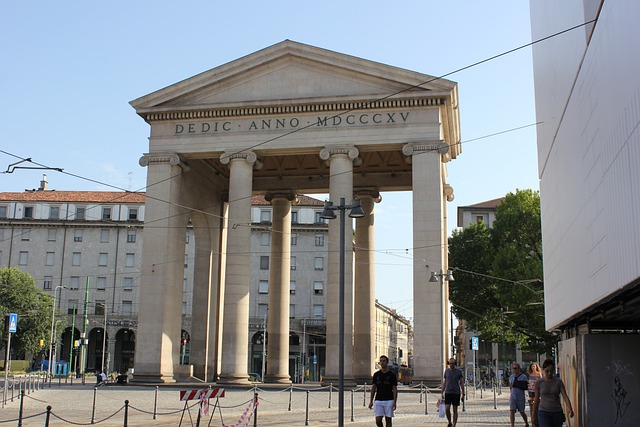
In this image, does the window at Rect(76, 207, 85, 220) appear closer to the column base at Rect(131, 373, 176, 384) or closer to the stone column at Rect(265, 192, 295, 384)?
the stone column at Rect(265, 192, 295, 384)

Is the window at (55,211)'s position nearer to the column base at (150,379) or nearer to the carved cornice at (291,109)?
the carved cornice at (291,109)

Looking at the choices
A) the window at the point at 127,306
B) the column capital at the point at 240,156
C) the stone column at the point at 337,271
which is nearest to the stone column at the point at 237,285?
the column capital at the point at 240,156

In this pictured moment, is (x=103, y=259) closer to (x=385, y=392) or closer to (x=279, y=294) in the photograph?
(x=279, y=294)

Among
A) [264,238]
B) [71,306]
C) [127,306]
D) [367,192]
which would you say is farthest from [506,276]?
[71,306]

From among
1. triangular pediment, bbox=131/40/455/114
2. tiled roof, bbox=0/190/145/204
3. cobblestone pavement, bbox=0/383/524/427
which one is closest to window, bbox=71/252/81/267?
tiled roof, bbox=0/190/145/204

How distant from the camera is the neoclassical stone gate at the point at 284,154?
4200cm

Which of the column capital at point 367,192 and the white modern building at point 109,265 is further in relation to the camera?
the white modern building at point 109,265

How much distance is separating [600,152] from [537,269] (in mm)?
44089

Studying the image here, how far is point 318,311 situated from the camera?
9144 centimetres

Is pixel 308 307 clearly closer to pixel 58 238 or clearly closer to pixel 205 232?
pixel 58 238

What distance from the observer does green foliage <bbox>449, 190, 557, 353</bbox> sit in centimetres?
5569

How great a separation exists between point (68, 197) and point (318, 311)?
3230 centimetres

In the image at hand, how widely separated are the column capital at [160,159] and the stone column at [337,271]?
868 centimetres

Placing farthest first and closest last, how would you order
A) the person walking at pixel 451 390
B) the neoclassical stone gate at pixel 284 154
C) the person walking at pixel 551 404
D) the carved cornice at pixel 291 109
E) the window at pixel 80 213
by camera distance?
1. the window at pixel 80 213
2. the carved cornice at pixel 291 109
3. the neoclassical stone gate at pixel 284 154
4. the person walking at pixel 451 390
5. the person walking at pixel 551 404
